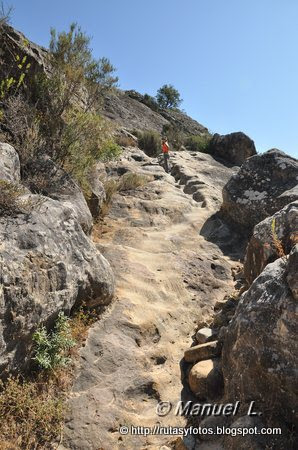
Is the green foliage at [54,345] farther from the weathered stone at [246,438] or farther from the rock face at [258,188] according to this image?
the rock face at [258,188]

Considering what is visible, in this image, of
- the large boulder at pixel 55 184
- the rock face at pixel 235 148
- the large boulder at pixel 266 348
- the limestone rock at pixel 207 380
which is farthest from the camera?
the rock face at pixel 235 148

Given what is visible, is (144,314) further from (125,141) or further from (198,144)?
(198,144)

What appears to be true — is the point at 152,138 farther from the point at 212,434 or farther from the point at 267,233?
the point at 212,434

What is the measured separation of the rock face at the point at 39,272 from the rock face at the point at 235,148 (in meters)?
12.3

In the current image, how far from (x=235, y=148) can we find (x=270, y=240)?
40.0 ft

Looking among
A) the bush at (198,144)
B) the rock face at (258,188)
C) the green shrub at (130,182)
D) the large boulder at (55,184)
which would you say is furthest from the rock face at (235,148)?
the large boulder at (55,184)

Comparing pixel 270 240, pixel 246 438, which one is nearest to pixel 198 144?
pixel 270 240

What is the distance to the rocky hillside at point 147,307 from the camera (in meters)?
3.11

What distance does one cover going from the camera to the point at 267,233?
4.87 metres

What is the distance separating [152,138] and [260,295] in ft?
48.0

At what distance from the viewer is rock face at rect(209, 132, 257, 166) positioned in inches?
630

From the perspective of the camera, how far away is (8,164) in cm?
482

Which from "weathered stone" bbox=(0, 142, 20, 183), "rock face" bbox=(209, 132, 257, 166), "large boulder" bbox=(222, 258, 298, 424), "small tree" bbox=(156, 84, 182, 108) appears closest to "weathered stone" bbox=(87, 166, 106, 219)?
"weathered stone" bbox=(0, 142, 20, 183)

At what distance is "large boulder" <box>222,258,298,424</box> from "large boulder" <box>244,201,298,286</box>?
0.92 metres
